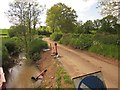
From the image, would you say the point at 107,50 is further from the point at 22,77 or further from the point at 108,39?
the point at 22,77

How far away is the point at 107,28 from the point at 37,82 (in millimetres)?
12197

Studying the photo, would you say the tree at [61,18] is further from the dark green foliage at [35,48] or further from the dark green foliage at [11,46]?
the dark green foliage at [35,48]

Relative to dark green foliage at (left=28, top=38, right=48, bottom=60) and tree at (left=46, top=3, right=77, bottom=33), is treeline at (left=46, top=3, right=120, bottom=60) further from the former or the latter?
dark green foliage at (left=28, top=38, right=48, bottom=60)

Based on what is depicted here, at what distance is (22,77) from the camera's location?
19.2 m

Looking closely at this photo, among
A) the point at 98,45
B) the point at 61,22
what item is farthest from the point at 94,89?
the point at 61,22

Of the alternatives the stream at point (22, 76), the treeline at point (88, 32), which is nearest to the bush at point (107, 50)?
the treeline at point (88, 32)

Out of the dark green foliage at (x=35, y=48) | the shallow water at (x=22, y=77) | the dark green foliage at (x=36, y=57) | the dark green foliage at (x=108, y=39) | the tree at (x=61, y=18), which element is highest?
the tree at (x=61, y=18)

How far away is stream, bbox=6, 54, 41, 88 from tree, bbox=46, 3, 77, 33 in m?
23.2

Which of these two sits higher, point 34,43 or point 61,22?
point 61,22

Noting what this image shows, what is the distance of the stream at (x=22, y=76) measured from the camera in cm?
1642

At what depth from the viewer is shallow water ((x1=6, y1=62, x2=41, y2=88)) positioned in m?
16.4

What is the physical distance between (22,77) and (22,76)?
16.9 inches

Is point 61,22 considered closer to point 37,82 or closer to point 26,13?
point 26,13

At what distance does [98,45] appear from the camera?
2148cm
